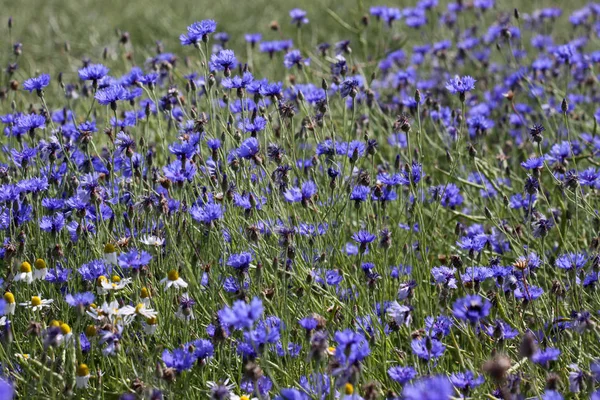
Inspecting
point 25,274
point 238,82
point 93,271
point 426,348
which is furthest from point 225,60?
point 426,348

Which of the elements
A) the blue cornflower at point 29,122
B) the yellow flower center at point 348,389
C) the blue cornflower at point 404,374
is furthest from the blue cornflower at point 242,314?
the blue cornflower at point 29,122

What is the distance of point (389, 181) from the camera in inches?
110

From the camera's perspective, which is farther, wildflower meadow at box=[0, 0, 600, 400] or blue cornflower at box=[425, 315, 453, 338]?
blue cornflower at box=[425, 315, 453, 338]

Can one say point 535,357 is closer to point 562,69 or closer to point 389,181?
point 389,181

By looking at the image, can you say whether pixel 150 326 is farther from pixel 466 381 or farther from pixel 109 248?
pixel 466 381

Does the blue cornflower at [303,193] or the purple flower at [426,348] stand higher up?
the blue cornflower at [303,193]

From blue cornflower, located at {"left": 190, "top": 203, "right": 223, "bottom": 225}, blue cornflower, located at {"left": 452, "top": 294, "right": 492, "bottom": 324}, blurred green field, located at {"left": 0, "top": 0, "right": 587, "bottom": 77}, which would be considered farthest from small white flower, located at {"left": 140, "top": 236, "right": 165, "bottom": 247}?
blurred green field, located at {"left": 0, "top": 0, "right": 587, "bottom": 77}

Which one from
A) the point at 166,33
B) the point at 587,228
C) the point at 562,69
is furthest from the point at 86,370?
the point at 166,33

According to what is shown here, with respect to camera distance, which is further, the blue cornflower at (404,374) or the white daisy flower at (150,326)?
the white daisy flower at (150,326)

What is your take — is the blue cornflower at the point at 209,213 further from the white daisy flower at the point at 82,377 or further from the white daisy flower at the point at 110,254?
the white daisy flower at the point at 82,377

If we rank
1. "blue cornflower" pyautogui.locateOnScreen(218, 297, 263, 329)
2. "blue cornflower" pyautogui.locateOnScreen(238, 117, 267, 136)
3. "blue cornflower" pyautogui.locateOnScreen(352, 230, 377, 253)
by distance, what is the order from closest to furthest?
"blue cornflower" pyautogui.locateOnScreen(218, 297, 263, 329)
"blue cornflower" pyautogui.locateOnScreen(352, 230, 377, 253)
"blue cornflower" pyautogui.locateOnScreen(238, 117, 267, 136)

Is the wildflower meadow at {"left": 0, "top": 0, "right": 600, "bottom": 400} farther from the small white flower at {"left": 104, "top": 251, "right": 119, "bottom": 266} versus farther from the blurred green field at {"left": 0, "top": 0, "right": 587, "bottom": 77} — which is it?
the blurred green field at {"left": 0, "top": 0, "right": 587, "bottom": 77}

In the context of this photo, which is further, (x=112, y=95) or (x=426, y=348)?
(x=112, y=95)

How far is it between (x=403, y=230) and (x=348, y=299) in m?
0.65
